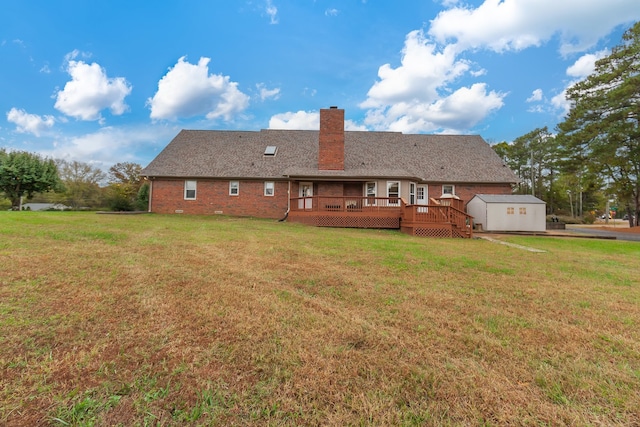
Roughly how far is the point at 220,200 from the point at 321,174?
25.4 feet

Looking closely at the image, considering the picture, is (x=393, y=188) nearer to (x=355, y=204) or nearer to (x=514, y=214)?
(x=355, y=204)

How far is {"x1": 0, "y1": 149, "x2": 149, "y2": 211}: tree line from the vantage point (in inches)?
825

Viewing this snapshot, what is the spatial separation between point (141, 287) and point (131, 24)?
1653 cm

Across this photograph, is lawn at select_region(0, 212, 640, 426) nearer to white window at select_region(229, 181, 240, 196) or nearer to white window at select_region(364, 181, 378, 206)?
white window at select_region(364, 181, 378, 206)

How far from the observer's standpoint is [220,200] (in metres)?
19.4

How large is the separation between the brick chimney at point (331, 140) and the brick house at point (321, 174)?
7cm

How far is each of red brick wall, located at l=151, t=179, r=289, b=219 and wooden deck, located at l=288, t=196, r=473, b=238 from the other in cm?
340

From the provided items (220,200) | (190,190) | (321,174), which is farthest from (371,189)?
(190,190)

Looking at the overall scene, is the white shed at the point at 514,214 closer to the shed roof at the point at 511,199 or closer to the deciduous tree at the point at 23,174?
the shed roof at the point at 511,199

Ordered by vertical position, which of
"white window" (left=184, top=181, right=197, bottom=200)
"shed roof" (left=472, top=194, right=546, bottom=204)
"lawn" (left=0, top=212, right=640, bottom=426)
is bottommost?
"lawn" (left=0, top=212, right=640, bottom=426)

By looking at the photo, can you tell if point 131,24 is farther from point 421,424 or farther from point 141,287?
point 421,424

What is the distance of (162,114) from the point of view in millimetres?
26922

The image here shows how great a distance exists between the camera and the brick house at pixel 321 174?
16.0 meters

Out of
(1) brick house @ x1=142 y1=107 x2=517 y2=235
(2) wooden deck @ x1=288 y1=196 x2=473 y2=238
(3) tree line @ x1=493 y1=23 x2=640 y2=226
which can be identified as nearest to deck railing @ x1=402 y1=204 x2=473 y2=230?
(2) wooden deck @ x1=288 y1=196 x2=473 y2=238
